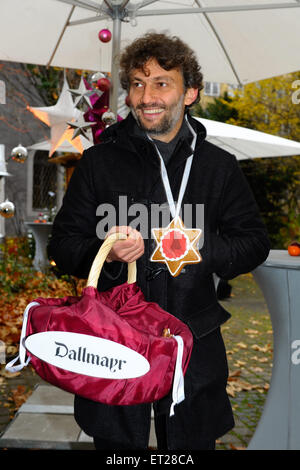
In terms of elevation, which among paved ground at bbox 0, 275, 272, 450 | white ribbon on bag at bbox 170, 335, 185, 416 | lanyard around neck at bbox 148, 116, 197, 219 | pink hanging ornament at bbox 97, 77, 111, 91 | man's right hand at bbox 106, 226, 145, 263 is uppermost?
pink hanging ornament at bbox 97, 77, 111, 91

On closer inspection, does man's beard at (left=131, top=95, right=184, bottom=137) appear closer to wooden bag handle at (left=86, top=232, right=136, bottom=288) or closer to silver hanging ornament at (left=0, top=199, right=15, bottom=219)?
wooden bag handle at (left=86, top=232, right=136, bottom=288)

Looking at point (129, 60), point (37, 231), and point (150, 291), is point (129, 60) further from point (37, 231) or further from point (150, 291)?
point (37, 231)

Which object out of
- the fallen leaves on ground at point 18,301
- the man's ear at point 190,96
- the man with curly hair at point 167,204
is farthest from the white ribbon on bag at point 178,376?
the fallen leaves on ground at point 18,301

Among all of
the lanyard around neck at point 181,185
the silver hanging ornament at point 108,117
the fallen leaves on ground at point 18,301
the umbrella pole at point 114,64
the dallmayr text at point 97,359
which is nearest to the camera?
the dallmayr text at point 97,359

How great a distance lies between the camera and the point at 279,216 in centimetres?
1636

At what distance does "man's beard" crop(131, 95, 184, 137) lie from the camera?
180cm

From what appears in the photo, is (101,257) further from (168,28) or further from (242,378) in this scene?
(242,378)

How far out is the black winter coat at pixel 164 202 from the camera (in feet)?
5.84

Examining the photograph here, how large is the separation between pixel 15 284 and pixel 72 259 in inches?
266

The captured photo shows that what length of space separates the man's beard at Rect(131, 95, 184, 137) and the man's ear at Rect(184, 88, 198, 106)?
11cm

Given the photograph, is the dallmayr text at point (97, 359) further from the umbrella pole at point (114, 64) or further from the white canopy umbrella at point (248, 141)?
the white canopy umbrella at point (248, 141)

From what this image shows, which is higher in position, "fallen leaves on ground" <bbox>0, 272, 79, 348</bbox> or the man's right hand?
the man's right hand

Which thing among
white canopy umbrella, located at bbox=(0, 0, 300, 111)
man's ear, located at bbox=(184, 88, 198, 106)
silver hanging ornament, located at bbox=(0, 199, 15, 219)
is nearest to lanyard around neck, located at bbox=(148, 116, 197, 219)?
man's ear, located at bbox=(184, 88, 198, 106)

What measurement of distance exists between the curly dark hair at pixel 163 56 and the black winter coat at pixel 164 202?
0.76 ft
